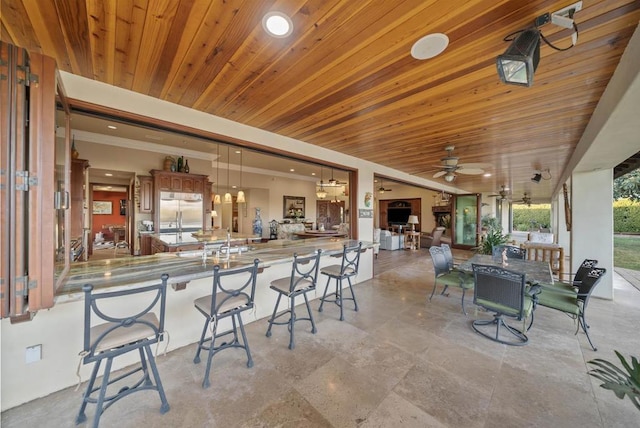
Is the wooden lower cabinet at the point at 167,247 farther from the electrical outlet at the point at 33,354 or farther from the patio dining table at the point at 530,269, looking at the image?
the patio dining table at the point at 530,269

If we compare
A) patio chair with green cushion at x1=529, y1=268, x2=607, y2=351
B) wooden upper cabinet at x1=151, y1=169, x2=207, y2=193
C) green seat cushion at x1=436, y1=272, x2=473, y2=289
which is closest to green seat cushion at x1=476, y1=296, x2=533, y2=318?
patio chair with green cushion at x1=529, y1=268, x2=607, y2=351

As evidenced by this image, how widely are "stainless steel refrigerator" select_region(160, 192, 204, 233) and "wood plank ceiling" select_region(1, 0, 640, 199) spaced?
11.6 ft

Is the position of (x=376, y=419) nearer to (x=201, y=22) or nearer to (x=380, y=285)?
(x=201, y=22)

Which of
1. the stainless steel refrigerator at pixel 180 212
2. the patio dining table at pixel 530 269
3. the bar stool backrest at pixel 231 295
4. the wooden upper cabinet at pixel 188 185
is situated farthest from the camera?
the wooden upper cabinet at pixel 188 185

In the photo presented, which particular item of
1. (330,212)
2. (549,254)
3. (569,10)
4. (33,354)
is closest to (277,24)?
(569,10)

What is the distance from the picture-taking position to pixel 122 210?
10.4 metres

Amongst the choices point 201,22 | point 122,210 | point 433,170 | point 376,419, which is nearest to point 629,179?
point 433,170

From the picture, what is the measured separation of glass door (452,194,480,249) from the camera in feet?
31.8

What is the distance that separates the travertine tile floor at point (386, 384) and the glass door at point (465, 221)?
23.0 ft

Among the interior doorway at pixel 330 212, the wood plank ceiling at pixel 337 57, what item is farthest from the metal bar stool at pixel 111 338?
the interior doorway at pixel 330 212

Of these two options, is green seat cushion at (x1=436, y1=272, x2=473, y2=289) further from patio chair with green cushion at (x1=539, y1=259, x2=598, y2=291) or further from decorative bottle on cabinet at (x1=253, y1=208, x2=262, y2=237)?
decorative bottle on cabinet at (x1=253, y1=208, x2=262, y2=237)

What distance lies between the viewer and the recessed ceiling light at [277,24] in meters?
1.38

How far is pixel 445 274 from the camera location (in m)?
3.84

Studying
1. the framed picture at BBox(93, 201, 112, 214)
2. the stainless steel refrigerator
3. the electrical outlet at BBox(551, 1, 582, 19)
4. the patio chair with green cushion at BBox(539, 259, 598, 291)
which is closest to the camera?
the electrical outlet at BBox(551, 1, 582, 19)
